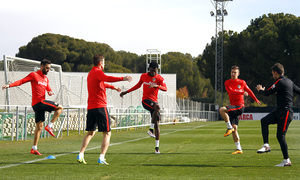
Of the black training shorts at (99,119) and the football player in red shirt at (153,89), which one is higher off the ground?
the football player in red shirt at (153,89)

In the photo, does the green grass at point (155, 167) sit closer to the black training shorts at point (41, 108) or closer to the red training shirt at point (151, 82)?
the black training shorts at point (41, 108)

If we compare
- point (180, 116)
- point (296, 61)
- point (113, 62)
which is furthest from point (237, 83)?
point (113, 62)

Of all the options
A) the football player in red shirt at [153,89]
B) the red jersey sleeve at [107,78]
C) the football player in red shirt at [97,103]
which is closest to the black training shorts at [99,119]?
the football player in red shirt at [97,103]

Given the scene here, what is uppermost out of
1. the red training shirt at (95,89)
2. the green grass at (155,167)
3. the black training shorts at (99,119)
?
the red training shirt at (95,89)

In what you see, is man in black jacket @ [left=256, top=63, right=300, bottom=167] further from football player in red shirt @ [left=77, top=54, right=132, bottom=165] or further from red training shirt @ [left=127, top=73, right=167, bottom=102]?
red training shirt @ [left=127, top=73, right=167, bottom=102]

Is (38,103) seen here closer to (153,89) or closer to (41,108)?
(41,108)

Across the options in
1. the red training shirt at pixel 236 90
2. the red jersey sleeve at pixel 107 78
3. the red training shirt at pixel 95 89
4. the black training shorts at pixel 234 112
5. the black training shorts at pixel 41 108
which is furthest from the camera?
the red training shirt at pixel 236 90

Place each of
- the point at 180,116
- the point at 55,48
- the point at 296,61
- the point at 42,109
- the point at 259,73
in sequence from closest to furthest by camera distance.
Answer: the point at 42,109 → the point at 180,116 → the point at 296,61 → the point at 259,73 → the point at 55,48

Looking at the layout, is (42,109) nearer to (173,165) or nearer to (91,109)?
(91,109)

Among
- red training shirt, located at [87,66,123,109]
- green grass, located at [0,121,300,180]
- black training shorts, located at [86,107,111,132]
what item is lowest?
green grass, located at [0,121,300,180]

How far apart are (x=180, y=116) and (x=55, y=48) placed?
45878 mm

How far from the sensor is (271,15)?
6906 cm

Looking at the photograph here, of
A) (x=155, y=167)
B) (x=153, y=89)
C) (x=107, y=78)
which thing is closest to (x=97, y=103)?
(x=107, y=78)

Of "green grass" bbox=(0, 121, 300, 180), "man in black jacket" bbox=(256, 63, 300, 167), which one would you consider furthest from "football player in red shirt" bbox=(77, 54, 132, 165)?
"man in black jacket" bbox=(256, 63, 300, 167)
